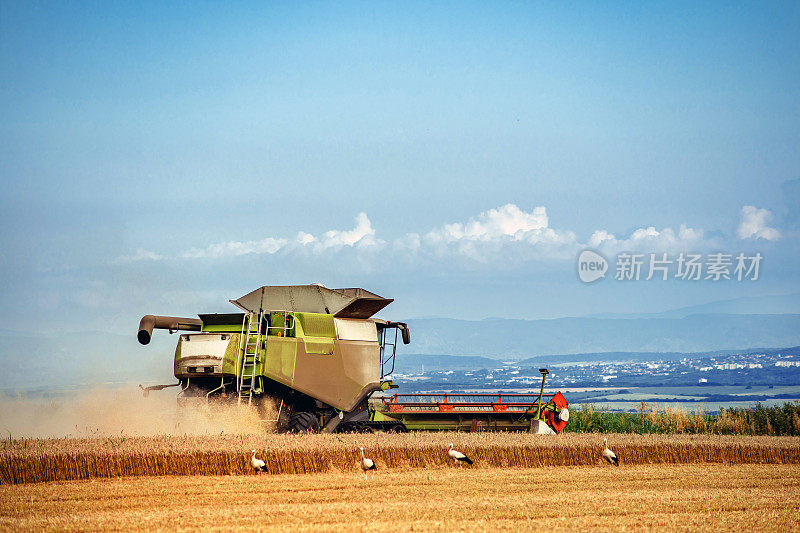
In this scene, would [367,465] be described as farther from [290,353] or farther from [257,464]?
[290,353]

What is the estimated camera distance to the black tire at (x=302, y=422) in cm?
1953

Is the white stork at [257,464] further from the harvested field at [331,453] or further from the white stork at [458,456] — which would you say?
the white stork at [458,456]

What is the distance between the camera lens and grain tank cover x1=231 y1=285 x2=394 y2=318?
67.9 ft

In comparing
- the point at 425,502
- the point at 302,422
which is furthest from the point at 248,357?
the point at 425,502

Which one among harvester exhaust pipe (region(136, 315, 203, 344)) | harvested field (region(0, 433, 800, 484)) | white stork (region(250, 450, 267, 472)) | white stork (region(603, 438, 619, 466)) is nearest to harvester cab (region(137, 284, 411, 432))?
harvester exhaust pipe (region(136, 315, 203, 344))

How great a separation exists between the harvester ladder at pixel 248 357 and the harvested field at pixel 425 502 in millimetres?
3581

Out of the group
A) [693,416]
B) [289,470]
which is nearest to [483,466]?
[289,470]

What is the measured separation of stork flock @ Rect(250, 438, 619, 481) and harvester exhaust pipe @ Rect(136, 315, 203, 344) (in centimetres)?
557

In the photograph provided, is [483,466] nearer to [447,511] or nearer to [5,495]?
[447,511]

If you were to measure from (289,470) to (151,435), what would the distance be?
4.85 m

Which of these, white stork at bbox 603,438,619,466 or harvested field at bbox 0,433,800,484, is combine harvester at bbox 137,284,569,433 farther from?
white stork at bbox 603,438,619,466

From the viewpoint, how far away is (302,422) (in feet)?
64.3

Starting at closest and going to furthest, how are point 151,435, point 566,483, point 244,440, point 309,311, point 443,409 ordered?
1. point 566,483
2. point 244,440
3. point 151,435
4. point 309,311
5. point 443,409

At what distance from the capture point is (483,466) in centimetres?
1741
